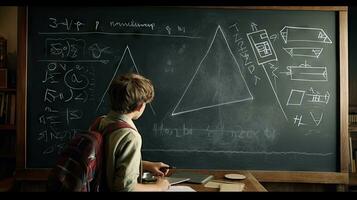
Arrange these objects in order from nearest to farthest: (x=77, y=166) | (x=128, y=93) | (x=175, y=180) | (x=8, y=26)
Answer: (x=77, y=166), (x=128, y=93), (x=175, y=180), (x=8, y=26)

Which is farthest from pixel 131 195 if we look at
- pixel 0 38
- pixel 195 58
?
pixel 0 38

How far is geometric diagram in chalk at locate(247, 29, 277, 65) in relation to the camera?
274 cm

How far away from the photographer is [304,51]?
2.74 metres

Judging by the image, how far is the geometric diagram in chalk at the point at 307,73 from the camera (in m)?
2.74

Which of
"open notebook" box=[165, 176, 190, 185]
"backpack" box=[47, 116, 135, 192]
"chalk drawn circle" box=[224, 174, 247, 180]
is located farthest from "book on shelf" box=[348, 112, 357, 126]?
"backpack" box=[47, 116, 135, 192]

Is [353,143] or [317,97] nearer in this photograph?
[317,97]

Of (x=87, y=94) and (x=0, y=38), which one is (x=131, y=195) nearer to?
Answer: (x=87, y=94)

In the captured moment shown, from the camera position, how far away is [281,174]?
2.71m

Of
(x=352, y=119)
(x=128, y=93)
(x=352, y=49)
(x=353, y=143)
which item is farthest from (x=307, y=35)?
(x=128, y=93)

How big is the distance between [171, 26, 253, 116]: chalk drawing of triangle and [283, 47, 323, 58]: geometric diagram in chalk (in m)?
0.43

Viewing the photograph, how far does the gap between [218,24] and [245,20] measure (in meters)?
0.21

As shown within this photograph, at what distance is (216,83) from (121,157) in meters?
1.56

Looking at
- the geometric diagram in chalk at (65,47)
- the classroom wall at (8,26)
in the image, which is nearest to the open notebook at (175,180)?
the geometric diagram in chalk at (65,47)

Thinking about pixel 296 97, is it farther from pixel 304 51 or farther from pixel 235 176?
pixel 235 176
